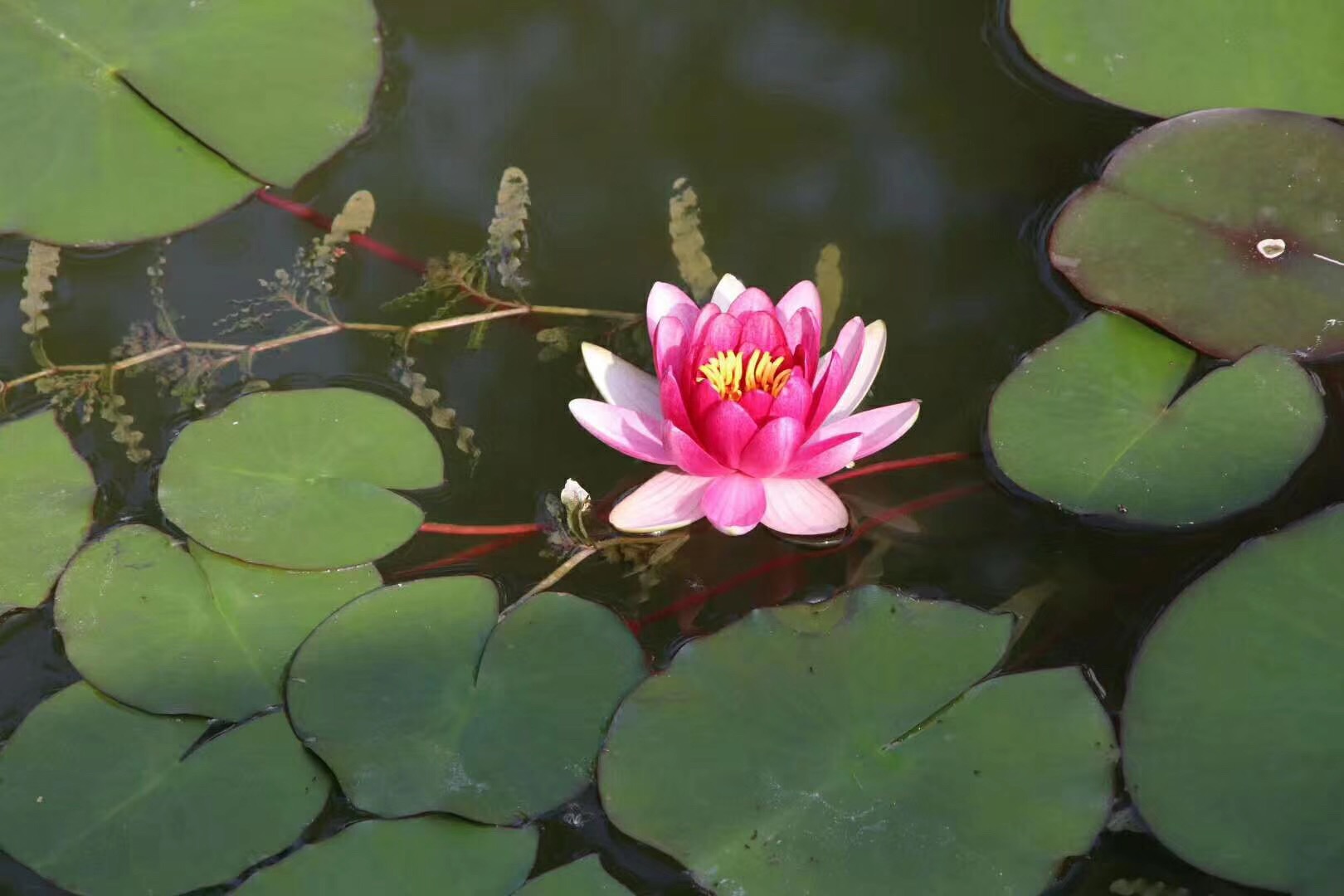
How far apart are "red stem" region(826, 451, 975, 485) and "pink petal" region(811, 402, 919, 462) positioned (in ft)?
0.65

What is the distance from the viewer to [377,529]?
246 cm

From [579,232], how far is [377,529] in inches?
40.9

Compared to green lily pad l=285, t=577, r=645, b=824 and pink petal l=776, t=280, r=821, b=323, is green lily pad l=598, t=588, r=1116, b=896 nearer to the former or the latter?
green lily pad l=285, t=577, r=645, b=824

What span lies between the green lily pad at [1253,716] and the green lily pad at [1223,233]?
553mm

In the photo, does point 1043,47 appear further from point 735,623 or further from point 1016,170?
point 735,623

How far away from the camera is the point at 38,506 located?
2521 millimetres

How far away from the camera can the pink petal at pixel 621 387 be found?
2.48 meters

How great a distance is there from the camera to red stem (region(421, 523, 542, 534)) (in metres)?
2.55

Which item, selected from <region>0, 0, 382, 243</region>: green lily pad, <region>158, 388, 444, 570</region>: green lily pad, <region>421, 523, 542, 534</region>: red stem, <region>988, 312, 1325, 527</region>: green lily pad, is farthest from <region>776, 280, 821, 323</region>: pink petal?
<region>0, 0, 382, 243</region>: green lily pad

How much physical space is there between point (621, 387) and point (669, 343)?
7.3 inches

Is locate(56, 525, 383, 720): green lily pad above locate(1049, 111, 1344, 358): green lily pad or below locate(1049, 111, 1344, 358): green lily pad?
below

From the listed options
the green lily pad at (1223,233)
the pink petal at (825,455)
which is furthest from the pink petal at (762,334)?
the green lily pad at (1223,233)

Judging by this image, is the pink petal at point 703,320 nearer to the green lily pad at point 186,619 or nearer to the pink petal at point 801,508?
the pink petal at point 801,508

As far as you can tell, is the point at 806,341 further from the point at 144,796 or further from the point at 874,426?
the point at 144,796
